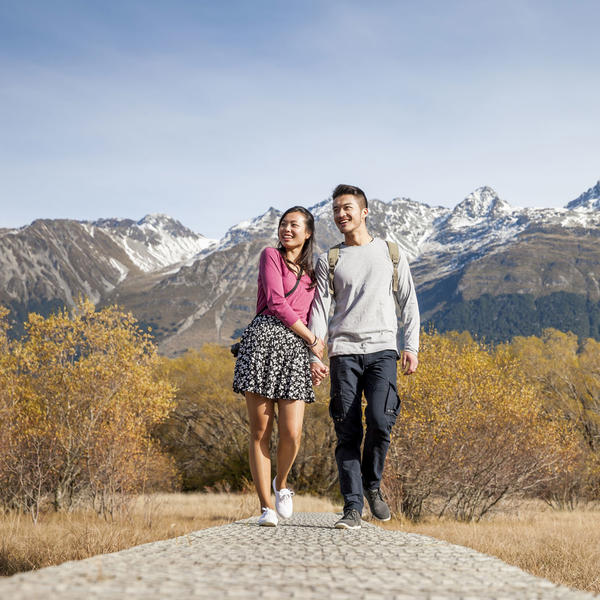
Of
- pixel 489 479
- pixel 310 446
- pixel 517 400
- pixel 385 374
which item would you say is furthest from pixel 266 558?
pixel 310 446

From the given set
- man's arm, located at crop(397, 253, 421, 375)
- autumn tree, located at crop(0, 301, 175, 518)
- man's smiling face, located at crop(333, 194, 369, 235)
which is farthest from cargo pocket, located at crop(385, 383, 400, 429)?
autumn tree, located at crop(0, 301, 175, 518)

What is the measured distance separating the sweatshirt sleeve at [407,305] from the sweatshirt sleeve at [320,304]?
28.3 inches

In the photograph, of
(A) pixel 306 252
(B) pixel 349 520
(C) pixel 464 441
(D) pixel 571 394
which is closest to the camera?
(B) pixel 349 520

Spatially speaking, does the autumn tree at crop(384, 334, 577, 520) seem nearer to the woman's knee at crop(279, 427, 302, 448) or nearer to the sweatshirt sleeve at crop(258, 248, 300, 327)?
the woman's knee at crop(279, 427, 302, 448)

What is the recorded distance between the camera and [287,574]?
10.6ft

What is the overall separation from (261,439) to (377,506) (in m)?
1.25

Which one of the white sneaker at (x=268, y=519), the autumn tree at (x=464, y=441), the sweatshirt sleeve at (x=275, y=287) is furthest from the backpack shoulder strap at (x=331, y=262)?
the autumn tree at (x=464, y=441)

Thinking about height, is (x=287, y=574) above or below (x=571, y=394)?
above

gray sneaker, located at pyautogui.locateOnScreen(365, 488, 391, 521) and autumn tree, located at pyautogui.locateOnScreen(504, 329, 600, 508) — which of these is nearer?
gray sneaker, located at pyautogui.locateOnScreen(365, 488, 391, 521)

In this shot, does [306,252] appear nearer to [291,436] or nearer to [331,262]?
[331,262]

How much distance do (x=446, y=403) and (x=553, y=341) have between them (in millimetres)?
37475

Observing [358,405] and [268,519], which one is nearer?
[268,519]

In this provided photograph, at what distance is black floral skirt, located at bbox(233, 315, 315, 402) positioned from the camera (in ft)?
19.3

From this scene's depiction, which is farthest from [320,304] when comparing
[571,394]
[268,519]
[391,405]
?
[571,394]
